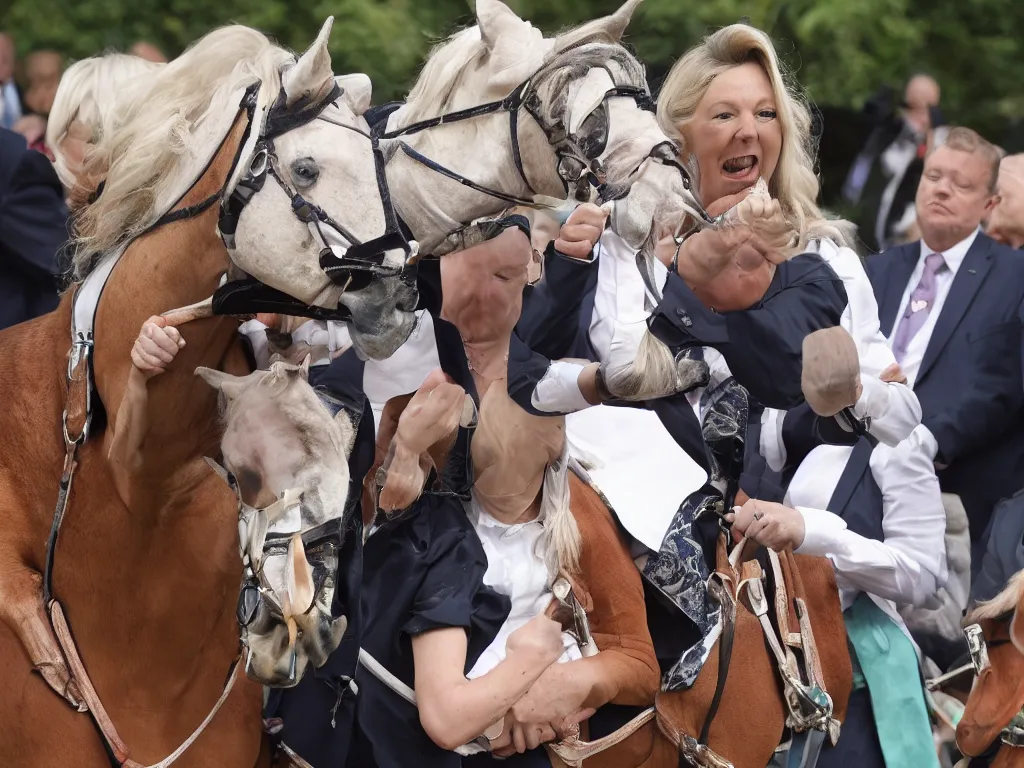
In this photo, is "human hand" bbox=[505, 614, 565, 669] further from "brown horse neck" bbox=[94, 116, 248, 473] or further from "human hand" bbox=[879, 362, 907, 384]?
"human hand" bbox=[879, 362, 907, 384]

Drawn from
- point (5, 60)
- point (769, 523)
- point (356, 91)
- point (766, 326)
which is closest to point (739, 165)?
point (766, 326)

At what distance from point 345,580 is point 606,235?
1.17 meters

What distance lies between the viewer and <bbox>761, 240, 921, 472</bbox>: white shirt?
460 centimetres

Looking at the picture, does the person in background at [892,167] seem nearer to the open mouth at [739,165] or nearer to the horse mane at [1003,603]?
the open mouth at [739,165]

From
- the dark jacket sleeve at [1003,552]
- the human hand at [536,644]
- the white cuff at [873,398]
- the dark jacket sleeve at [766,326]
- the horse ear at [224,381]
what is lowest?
the dark jacket sleeve at [1003,552]

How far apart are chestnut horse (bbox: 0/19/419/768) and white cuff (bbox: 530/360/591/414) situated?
2.37 ft

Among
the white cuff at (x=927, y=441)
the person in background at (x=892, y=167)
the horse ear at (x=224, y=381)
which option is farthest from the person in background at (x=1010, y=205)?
the horse ear at (x=224, y=381)

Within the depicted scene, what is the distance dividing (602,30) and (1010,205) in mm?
4008

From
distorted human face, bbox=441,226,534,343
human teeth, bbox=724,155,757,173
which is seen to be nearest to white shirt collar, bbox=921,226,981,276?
human teeth, bbox=724,155,757,173

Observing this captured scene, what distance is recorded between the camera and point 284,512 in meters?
3.37

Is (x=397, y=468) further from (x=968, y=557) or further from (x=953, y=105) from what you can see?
(x=953, y=105)

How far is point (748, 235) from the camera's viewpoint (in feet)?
13.5

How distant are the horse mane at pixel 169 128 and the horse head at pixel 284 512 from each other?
39 centimetres

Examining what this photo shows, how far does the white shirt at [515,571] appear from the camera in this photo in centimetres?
405
